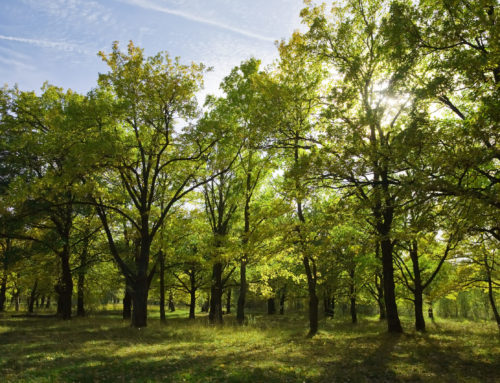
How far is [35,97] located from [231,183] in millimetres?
12670

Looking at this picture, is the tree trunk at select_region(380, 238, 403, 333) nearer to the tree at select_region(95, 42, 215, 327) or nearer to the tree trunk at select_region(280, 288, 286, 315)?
the tree at select_region(95, 42, 215, 327)

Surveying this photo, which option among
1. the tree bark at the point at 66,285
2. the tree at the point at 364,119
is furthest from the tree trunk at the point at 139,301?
the tree at the point at 364,119

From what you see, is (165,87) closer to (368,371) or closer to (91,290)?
(368,371)

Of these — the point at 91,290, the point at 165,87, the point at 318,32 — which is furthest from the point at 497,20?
the point at 91,290

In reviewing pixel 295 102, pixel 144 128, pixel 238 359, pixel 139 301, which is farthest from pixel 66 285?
pixel 295 102

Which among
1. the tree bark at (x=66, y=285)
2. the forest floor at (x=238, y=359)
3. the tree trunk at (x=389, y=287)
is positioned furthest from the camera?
the tree bark at (x=66, y=285)

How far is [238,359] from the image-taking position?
9.04m

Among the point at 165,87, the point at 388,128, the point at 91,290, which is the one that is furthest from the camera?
the point at 91,290

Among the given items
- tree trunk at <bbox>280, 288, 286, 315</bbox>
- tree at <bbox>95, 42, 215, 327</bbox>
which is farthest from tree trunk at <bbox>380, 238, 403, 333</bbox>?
tree trunk at <bbox>280, 288, 286, 315</bbox>

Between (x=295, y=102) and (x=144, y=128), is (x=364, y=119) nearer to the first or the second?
(x=295, y=102)

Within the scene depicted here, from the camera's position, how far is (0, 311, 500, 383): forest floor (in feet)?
23.9

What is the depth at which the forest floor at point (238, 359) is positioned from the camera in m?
7.29

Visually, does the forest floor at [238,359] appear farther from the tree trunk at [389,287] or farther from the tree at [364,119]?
the tree at [364,119]

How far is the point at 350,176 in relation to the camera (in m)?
10.8
